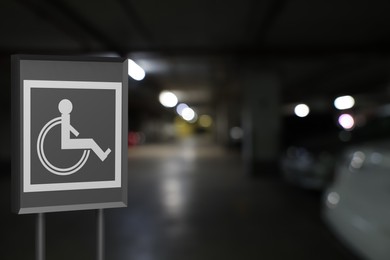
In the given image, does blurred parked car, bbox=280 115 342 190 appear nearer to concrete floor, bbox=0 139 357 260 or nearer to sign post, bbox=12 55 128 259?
concrete floor, bbox=0 139 357 260

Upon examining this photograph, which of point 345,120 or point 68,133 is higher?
point 345,120

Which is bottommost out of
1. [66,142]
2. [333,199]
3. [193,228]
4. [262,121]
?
[193,228]

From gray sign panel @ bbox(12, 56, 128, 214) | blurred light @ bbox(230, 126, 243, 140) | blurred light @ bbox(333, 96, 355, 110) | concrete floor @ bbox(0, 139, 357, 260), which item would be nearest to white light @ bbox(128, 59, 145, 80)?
concrete floor @ bbox(0, 139, 357, 260)

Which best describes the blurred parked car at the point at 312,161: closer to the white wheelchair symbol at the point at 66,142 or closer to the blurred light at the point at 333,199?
the blurred light at the point at 333,199

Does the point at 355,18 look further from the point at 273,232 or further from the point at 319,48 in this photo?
the point at 273,232

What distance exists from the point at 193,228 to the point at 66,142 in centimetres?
391

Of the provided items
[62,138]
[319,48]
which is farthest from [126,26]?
[62,138]

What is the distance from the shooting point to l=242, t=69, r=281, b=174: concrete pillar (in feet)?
41.4

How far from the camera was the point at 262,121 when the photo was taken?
1276 cm

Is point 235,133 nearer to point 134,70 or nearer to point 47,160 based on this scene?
point 134,70

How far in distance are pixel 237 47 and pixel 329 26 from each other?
9.50 ft

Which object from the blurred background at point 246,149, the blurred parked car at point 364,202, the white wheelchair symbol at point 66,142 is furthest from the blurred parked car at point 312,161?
the white wheelchair symbol at point 66,142

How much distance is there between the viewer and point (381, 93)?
81.0 feet

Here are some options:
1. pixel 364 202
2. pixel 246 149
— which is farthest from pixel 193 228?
pixel 246 149
